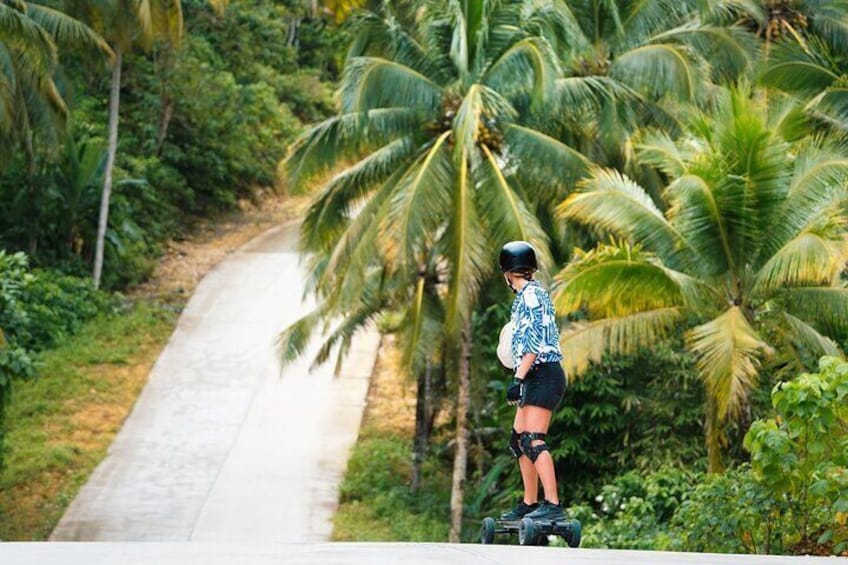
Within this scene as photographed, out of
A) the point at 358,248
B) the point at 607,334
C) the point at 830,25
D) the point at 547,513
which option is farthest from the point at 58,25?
the point at 547,513

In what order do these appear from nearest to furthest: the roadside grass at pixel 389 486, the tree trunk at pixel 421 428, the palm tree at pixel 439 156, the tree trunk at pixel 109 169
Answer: the palm tree at pixel 439 156, the roadside grass at pixel 389 486, the tree trunk at pixel 421 428, the tree trunk at pixel 109 169

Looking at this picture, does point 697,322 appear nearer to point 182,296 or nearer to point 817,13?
point 817,13

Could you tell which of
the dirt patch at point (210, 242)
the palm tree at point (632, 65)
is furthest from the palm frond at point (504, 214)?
the dirt patch at point (210, 242)

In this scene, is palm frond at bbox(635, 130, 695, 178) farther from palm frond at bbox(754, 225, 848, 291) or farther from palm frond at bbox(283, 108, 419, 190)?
palm frond at bbox(283, 108, 419, 190)

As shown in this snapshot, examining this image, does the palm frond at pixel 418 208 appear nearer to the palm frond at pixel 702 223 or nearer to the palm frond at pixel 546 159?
the palm frond at pixel 546 159

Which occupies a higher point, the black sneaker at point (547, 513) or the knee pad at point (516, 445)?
the knee pad at point (516, 445)

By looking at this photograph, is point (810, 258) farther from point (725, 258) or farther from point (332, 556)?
point (332, 556)

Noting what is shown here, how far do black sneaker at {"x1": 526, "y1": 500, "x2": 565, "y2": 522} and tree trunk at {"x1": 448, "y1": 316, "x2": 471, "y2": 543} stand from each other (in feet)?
35.6

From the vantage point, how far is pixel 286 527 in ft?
67.1

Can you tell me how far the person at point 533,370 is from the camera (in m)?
8.66

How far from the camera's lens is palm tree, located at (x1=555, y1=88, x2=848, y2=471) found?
48.5 ft

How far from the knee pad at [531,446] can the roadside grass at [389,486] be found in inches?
456

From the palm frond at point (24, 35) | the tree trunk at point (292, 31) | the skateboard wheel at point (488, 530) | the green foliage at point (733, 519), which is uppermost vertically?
the tree trunk at point (292, 31)

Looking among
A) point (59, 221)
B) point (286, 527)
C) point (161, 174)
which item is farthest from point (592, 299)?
point (161, 174)
